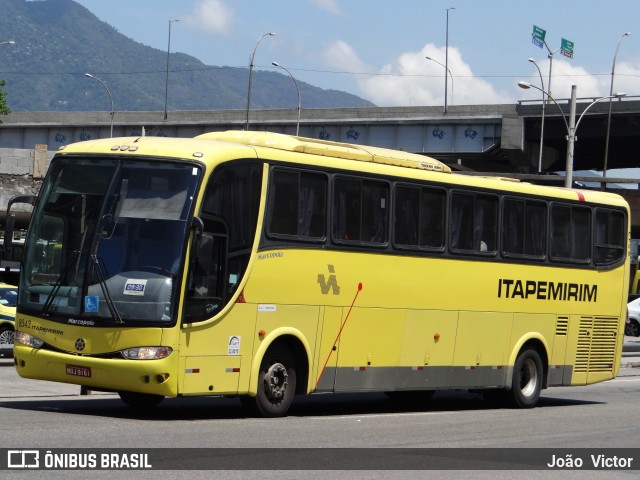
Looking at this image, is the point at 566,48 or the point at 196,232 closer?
the point at 196,232

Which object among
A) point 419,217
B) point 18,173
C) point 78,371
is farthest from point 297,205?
point 18,173

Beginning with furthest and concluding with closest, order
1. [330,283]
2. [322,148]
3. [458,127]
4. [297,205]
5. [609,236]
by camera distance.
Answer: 1. [458,127]
2. [609,236]
3. [322,148]
4. [330,283]
5. [297,205]

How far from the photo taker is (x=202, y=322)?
15133mm

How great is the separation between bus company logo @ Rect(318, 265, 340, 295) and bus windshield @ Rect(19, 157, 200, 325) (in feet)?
8.58

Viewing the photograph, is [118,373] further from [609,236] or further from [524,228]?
[609,236]

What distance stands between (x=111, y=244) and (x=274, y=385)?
2879mm

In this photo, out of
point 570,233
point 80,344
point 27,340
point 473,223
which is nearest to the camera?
point 80,344

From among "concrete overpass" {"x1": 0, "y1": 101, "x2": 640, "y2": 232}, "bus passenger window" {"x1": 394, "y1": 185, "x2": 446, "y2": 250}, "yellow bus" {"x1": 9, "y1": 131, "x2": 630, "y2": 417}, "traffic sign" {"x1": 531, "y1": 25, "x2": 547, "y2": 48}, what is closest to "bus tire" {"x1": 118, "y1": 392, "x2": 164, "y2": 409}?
"yellow bus" {"x1": 9, "y1": 131, "x2": 630, "y2": 417}

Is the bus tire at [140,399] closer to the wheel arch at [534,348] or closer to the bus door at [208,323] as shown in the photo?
the bus door at [208,323]

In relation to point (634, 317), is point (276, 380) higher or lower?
higher

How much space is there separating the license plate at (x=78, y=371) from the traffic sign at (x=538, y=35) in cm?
6734

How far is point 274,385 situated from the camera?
53.2ft

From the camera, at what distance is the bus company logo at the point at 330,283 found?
1692 cm

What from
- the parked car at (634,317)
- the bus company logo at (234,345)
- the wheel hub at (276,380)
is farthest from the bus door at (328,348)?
the parked car at (634,317)
